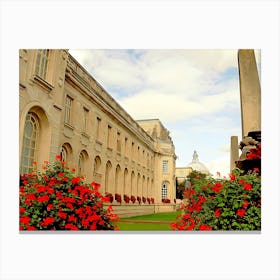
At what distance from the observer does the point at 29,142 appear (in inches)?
249

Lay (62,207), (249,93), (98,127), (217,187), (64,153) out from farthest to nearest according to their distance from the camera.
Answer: (98,127)
(64,153)
(249,93)
(217,187)
(62,207)

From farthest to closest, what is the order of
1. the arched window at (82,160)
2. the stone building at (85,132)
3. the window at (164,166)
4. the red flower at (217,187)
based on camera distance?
1. the window at (164,166)
2. the arched window at (82,160)
3. the stone building at (85,132)
4. the red flower at (217,187)

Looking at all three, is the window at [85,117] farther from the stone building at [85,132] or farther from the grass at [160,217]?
the grass at [160,217]

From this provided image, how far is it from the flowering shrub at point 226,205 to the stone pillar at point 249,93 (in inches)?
44.5

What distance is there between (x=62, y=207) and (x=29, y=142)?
2294 mm

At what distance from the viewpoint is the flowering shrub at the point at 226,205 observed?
4711mm

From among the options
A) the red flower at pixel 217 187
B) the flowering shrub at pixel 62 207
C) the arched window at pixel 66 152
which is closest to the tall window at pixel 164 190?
the arched window at pixel 66 152

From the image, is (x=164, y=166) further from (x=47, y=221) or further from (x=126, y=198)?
(x=47, y=221)

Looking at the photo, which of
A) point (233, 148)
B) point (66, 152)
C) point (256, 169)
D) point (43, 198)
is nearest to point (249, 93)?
point (256, 169)
